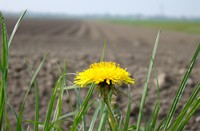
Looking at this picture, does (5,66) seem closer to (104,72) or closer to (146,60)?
(104,72)

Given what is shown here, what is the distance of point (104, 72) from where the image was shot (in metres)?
1.52

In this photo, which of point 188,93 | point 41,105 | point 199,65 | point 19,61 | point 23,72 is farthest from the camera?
point 199,65

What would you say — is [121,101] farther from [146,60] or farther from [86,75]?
[146,60]

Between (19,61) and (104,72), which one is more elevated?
(104,72)

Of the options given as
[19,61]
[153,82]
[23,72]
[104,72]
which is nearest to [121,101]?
[153,82]

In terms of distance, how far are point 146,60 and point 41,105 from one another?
369 centimetres

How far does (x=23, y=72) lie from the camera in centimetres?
542

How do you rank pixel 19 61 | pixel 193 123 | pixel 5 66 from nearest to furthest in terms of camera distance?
pixel 5 66 → pixel 193 123 → pixel 19 61

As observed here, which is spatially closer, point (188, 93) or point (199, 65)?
point (188, 93)

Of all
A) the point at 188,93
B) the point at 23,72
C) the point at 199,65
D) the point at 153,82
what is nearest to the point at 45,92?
the point at 23,72

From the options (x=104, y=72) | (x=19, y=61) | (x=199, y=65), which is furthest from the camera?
(x=199, y=65)

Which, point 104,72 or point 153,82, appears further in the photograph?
point 153,82

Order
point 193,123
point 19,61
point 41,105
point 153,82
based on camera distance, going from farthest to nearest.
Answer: point 19,61 < point 153,82 < point 41,105 < point 193,123

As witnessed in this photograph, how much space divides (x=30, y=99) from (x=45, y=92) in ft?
0.97
